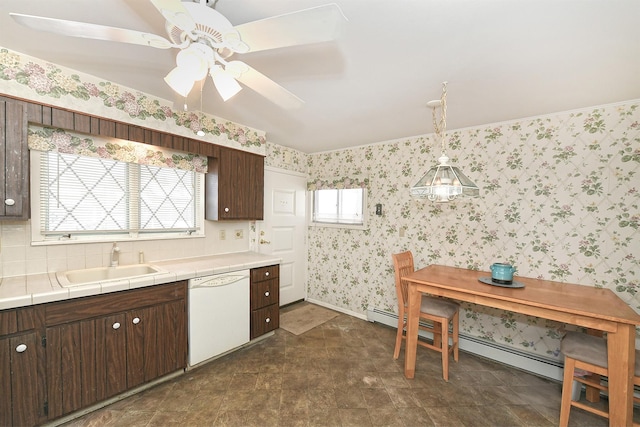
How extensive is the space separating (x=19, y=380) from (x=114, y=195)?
1.38 meters

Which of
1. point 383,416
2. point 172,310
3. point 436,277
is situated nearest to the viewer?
point 383,416

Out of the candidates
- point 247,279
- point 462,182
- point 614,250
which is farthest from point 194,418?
point 614,250

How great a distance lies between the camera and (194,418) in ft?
5.78

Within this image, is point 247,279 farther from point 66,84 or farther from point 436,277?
point 66,84

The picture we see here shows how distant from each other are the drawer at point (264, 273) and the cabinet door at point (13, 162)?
169 cm

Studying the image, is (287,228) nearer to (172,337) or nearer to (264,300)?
(264,300)

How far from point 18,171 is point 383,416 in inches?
117

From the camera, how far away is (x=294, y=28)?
981 mm

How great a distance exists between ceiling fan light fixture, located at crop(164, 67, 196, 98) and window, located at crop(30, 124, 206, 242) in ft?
4.89

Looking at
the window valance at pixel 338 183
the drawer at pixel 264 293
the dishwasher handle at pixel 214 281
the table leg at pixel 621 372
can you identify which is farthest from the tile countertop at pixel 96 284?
the table leg at pixel 621 372

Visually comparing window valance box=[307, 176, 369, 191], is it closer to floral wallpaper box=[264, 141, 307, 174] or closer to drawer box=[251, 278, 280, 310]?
floral wallpaper box=[264, 141, 307, 174]

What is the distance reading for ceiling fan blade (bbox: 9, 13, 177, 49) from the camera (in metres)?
0.98

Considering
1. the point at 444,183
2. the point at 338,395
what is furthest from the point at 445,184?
the point at 338,395

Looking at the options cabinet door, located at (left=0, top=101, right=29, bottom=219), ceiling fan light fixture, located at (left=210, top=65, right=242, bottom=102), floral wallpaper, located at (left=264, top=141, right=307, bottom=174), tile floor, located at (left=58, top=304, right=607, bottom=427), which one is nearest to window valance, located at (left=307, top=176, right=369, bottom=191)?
floral wallpaper, located at (left=264, top=141, right=307, bottom=174)
